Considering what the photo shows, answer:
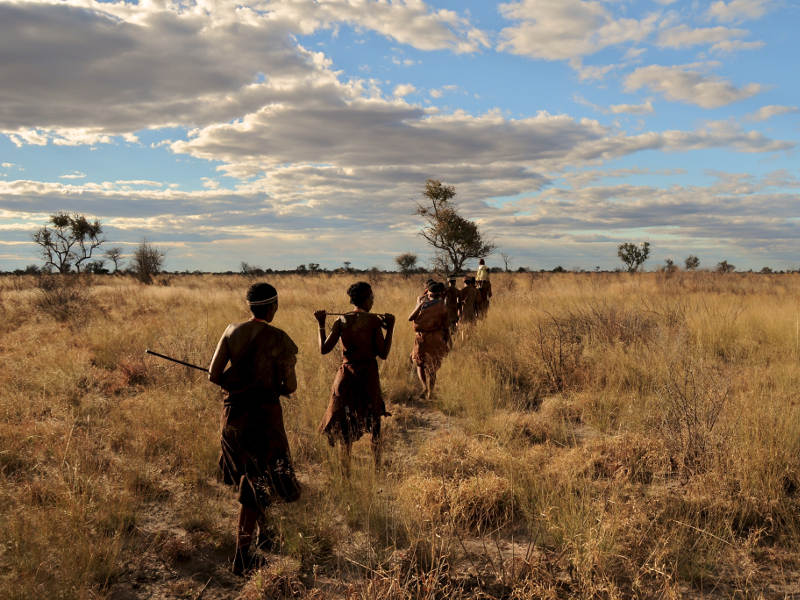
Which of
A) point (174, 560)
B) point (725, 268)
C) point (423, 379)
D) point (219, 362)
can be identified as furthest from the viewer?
point (725, 268)

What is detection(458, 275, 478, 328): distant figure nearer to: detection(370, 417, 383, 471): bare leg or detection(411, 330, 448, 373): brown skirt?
detection(411, 330, 448, 373): brown skirt

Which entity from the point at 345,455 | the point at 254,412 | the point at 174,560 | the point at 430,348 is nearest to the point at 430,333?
the point at 430,348

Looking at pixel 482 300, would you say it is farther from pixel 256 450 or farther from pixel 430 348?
pixel 256 450

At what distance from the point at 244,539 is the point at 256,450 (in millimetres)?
582

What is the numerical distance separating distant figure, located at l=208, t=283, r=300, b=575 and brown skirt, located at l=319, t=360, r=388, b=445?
1095 mm

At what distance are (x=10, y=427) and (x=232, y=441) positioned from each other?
412cm

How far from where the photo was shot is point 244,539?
132 inches

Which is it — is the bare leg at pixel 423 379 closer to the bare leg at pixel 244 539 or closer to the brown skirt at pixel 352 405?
the brown skirt at pixel 352 405

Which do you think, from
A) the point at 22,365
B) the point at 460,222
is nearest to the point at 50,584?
the point at 22,365

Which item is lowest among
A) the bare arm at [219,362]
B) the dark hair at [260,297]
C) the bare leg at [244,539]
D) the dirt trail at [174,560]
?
the dirt trail at [174,560]

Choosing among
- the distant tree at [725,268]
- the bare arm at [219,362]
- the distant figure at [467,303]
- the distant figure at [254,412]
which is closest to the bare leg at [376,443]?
the distant figure at [254,412]

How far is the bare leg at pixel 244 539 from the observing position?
334 cm

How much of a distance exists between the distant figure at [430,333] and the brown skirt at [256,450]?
3808mm

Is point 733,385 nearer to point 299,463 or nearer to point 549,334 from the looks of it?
point 549,334
